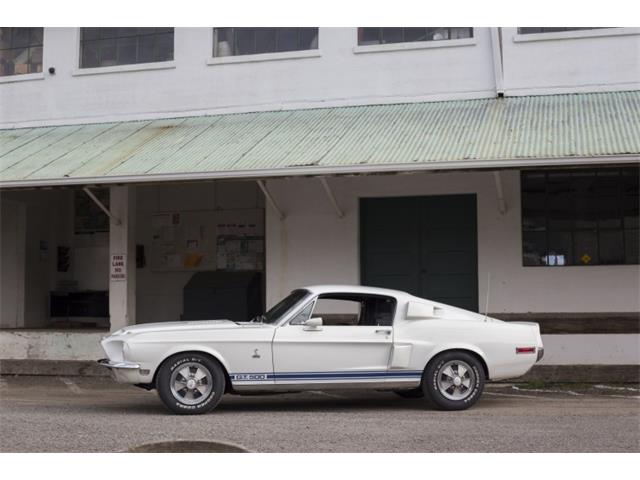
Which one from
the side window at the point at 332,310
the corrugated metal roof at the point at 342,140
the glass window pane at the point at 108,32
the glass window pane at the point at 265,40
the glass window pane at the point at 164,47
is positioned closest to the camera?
the corrugated metal roof at the point at 342,140

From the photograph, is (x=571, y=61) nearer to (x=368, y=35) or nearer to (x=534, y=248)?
(x=534, y=248)

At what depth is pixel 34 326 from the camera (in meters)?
16.9

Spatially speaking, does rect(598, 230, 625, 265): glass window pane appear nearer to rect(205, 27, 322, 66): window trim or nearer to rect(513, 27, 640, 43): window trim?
rect(513, 27, 640, 43): window trim

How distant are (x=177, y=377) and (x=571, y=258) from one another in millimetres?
6474

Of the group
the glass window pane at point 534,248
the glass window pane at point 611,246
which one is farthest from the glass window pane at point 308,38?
the glass window pane at point 611,246

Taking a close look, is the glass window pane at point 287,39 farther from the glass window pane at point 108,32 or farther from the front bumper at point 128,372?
the front bumper at point 128,372

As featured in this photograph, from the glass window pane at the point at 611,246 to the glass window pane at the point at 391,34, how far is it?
15.1ft

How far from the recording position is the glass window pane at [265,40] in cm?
1496

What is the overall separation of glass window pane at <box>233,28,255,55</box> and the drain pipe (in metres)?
4.15

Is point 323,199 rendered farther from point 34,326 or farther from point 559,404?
point 34,326

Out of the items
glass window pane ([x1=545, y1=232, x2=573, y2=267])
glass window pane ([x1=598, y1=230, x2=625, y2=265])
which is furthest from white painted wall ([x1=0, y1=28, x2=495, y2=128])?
glass window pane ([x1=598, y1=230, x2=625, y2=265])

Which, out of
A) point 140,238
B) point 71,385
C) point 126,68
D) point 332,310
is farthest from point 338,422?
point 140,238

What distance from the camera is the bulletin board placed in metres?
16.2

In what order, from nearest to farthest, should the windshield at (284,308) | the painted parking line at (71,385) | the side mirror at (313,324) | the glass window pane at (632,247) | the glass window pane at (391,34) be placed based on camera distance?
1. the side mirror at (313,324)
2. the windshield at (284,308)
3. the painted parking line at (71,385)
4. the glass window pane at (632,247)
5. the glass window pane at (391,34)
